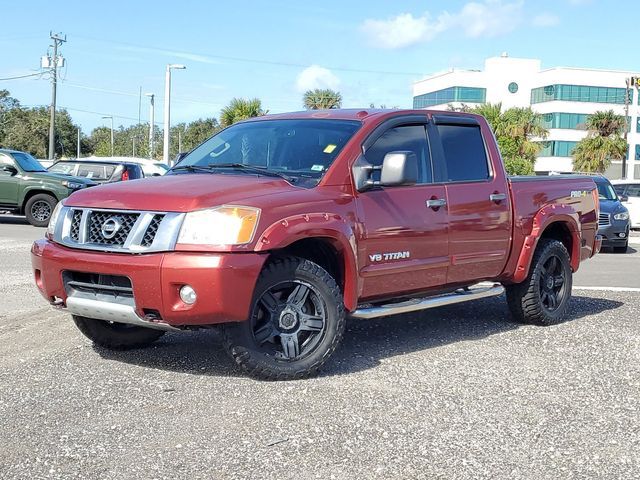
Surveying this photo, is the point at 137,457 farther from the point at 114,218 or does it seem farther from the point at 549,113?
the point at 549,113

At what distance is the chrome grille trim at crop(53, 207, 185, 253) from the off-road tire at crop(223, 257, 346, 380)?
646 mm

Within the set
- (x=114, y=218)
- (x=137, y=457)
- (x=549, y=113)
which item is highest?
(x=549, y=113)

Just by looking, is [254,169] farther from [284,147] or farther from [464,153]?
[464,153]

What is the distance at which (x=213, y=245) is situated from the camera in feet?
16.5

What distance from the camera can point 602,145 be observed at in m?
58.3

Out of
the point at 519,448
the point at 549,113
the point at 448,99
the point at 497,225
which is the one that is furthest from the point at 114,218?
the point at 448,99

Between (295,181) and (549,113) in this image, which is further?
(549,113)

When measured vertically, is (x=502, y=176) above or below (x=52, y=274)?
above

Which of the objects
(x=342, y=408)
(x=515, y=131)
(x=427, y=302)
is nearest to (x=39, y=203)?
(x=427, y=302)

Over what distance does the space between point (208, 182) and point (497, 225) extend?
105 inches

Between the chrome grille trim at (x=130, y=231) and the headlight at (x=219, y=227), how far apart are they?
67 mm

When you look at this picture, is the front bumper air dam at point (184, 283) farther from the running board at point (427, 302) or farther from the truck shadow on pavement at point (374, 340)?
the running board at point (427, 302)

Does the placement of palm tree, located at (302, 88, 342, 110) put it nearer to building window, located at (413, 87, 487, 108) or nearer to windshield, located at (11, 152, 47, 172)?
windshield, located at (11, 152, 47, 172)

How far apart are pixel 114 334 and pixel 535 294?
146 inches
